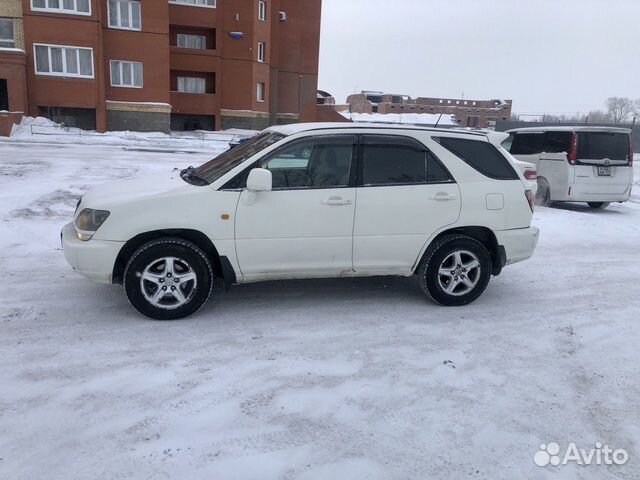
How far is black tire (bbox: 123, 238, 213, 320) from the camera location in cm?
479

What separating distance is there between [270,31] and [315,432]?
41175 mm

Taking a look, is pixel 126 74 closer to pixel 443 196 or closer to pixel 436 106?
pixel 443 196

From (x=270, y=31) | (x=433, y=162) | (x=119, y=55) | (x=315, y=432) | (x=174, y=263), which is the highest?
(x=270, y=31)

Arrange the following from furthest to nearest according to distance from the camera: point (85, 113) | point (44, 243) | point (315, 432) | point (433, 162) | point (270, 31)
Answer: point (270, 31) → point (85, 113) → point (44, 243) → point (433, 162) → point (315, 432)

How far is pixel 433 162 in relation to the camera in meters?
5.50

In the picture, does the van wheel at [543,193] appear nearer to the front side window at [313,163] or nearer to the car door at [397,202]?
the car door at [397,202]

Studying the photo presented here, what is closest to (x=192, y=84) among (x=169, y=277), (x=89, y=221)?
(x=89, y=221)

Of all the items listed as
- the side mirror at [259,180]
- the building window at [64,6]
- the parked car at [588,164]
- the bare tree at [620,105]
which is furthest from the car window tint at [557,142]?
the bare tree at [620,105]

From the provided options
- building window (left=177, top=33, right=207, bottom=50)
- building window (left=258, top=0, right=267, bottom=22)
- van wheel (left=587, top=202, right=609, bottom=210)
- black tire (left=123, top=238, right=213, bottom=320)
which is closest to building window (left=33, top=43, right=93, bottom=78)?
building window (left=177, top=33, right=207, bottom=50)

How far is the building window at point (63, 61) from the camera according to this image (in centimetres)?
2820

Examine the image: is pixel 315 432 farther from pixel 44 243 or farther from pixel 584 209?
pixel 584 209

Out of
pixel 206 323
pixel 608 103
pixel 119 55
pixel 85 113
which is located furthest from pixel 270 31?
pixel 608 103

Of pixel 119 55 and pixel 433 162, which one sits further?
pixel 119 55

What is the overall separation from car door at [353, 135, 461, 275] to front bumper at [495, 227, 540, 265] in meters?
0.61
